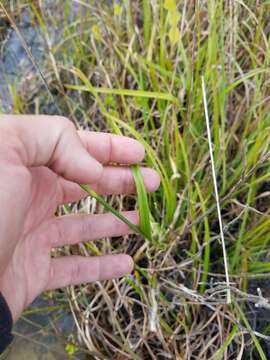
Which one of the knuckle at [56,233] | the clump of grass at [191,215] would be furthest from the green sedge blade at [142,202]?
the knuckle at [56,233]

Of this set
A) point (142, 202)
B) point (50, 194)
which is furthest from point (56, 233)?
point (142, 202)

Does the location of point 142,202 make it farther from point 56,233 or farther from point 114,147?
point 56,233

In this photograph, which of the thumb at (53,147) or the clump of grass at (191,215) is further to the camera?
the clump of grass at (191,215)

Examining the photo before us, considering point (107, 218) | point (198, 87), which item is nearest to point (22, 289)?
point (107, 218)

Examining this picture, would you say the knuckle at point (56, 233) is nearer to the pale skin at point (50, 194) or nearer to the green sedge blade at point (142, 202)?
the pale skin at point (50, 194)

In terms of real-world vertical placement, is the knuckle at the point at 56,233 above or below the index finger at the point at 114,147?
below

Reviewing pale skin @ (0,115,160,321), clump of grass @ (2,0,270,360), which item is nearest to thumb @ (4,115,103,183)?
pale skin @ (0,115,160,321)
